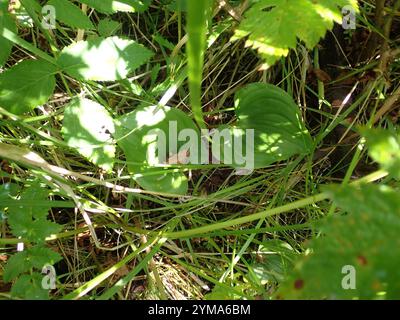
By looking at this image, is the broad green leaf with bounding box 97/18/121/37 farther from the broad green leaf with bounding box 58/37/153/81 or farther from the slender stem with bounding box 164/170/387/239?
the slender stem with bounding box 164/170/387/239

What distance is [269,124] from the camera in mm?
1055

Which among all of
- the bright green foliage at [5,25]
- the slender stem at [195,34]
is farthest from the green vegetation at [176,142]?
the slender stem at [195,34]

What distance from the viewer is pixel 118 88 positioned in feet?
3.73

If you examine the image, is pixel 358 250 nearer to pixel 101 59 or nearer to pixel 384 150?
pixel 384 150

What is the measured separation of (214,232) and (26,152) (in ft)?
1.37

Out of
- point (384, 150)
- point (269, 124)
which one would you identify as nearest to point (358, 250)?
point (384, 150)

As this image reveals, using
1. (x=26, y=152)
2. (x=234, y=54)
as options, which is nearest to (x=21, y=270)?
(x=26, y=152)

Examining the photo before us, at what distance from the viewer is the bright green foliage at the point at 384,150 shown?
0.55 m

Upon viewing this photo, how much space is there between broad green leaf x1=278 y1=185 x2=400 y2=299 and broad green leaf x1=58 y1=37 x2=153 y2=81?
0.52 m

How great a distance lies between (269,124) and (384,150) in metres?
0.51

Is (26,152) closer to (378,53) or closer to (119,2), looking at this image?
(119,2)

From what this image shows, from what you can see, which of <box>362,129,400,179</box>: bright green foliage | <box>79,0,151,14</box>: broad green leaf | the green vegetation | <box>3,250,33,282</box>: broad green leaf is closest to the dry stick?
the green vegetation

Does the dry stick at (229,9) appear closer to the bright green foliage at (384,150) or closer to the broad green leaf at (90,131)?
the broad green leaf at (90,131)

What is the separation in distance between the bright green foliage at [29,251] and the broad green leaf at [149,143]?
0.20 metres
